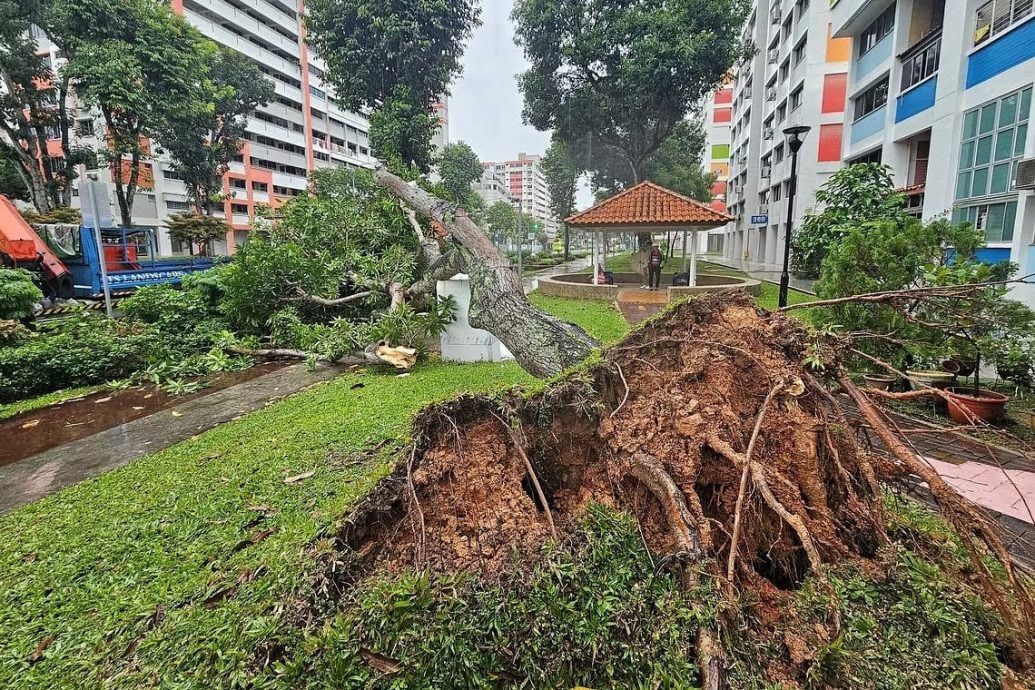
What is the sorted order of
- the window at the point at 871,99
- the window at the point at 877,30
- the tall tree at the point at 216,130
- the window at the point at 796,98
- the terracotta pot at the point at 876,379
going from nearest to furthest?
the terracotta pot at the point at 876,379 < the window at the point at 877,30 < the window at the point at 871,99 < the window at the point at 796,98 < the tall tree at the point at 216,130

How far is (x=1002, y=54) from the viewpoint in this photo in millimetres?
9625

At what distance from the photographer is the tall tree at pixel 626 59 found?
64.9ft

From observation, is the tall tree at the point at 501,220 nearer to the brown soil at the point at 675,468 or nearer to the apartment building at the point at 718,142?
the apartment building at the point at 718,142

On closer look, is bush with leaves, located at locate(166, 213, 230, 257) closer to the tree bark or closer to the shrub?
the shrub

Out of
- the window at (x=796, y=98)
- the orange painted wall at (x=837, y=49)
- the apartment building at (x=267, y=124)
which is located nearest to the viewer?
the orange painted wall at (x=837, y=49)

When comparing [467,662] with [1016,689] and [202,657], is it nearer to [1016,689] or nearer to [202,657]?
[202,657]

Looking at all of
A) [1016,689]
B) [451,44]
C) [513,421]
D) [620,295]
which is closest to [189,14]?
[451,44]

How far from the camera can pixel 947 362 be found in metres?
5.52

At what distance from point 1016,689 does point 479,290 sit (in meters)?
4.34

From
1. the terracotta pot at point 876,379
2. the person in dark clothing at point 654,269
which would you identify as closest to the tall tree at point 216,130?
the person in dark clothing at point 654,269

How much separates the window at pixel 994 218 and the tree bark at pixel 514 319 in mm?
9412

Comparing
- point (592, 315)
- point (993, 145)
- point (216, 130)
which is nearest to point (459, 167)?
point (216, 130)

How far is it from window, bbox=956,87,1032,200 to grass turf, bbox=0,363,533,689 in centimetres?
1188

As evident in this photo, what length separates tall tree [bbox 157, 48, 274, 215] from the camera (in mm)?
24047
